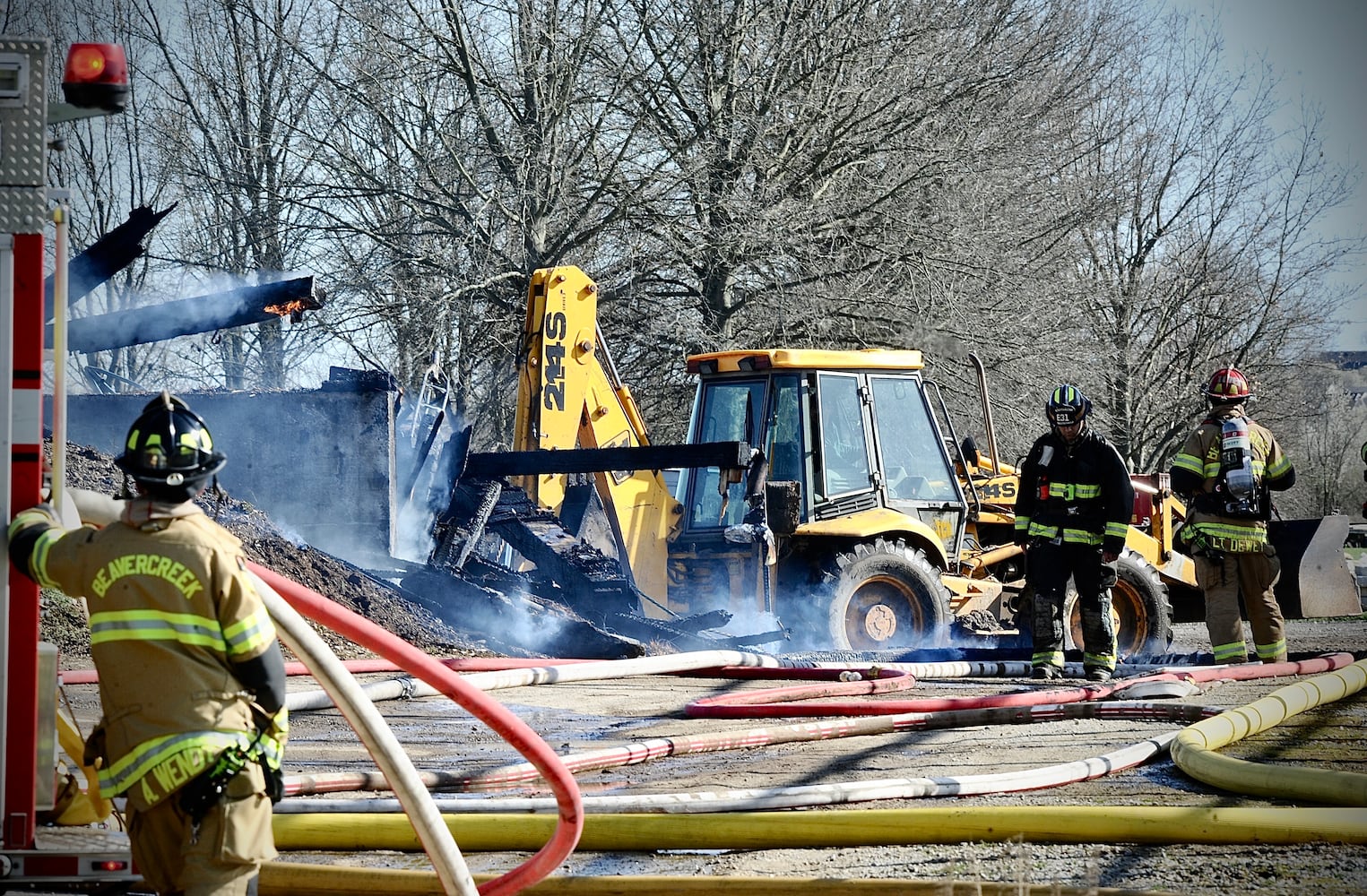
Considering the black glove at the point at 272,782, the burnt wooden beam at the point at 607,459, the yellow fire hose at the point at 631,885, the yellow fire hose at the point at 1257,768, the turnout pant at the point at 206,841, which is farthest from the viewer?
the burnt wooden beam at the point at 607,459

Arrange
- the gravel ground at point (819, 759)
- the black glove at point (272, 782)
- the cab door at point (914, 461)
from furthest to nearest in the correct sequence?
1. the cab door at point (914, 461)
2. the gravel ground at point (819, 759)
3. the black glove at point (272, 782)

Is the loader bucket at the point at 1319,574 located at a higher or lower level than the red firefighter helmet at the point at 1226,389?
lower

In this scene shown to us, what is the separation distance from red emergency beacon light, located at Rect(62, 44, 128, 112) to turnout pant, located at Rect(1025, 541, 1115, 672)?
7172 millimetres

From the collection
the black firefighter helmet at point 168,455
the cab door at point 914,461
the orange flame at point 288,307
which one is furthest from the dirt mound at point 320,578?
the black firefighter helmet at point 168,455

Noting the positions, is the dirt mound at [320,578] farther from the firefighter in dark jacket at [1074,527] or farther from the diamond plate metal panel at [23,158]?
the diamond plate metal panel at [23,158]

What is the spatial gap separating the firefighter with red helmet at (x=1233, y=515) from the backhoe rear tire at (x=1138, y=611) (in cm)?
197

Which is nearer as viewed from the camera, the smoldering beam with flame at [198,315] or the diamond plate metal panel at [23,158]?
the diamond plate metal panel at [23,158]

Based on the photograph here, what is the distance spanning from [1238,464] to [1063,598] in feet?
4.96

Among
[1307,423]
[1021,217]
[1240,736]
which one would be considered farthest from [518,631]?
[1307,423]

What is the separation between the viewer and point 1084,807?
434cm

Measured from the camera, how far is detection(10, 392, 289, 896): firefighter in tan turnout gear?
3.00 metres

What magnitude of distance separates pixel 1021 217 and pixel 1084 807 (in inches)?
649

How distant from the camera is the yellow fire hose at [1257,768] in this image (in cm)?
469

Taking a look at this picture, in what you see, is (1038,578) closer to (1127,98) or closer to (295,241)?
(295,241)
